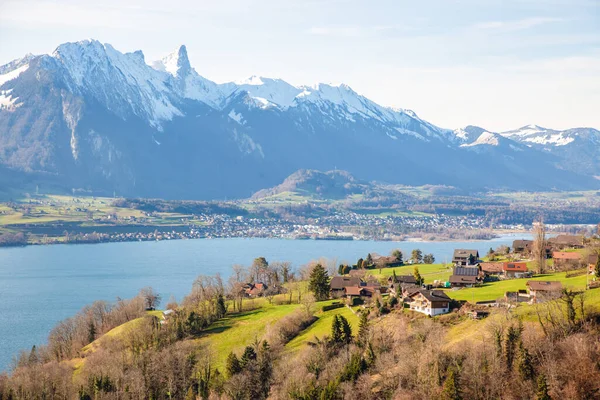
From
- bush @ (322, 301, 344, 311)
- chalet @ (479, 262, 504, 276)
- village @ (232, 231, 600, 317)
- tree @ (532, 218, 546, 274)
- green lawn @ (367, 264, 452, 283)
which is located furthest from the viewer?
green lawn @ (367, 264, 452, 283)

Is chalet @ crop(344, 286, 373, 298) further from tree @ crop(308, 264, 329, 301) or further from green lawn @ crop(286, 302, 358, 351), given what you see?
green lawn @ crop(286, 302, 358, 351)

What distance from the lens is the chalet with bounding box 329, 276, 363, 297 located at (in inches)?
3142

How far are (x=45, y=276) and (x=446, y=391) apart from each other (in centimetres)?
12183

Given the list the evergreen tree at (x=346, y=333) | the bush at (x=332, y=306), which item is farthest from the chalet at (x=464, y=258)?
the evergreen tree at (x=346, y=333)

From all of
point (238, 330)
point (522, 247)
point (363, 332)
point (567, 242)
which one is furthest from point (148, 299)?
point (567, 242)

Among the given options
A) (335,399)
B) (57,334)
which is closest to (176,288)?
(57,334)

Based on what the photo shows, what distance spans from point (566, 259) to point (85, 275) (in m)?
103

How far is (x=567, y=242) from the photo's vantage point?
94.8 m

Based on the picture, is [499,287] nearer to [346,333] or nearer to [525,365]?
[346,333]

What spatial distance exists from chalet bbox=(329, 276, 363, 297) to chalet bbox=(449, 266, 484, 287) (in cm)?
1044

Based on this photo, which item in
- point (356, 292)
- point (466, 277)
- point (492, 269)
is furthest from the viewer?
point (492, 269)

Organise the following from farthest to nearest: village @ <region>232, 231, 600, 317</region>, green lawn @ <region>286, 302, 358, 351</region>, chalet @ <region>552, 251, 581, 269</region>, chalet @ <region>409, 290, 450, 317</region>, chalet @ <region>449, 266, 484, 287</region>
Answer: chalet @ <region>552, 251, 581, 269</region> < chalet @ <region>449, 266, 484, 287</region> < green lawn @ <region>286, 302, 358, 351</region> < village @ <region>232, 231, 600, 317</region> < chalet @ <region>409, 290, 450, 317</region>

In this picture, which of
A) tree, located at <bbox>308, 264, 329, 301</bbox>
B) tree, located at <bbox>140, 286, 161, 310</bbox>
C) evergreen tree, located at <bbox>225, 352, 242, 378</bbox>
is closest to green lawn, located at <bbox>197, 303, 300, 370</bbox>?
tree, located at <bbox>308, 264, 329, 301</bbox>

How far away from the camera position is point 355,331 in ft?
206
